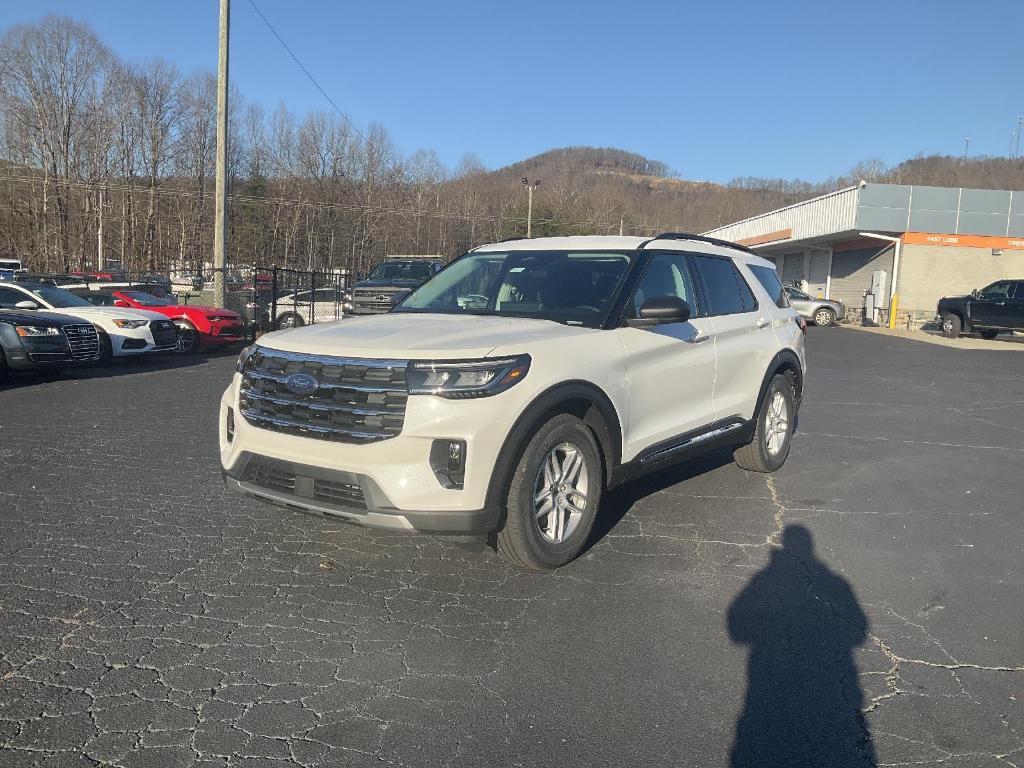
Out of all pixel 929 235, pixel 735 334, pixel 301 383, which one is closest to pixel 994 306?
pixel 929 235

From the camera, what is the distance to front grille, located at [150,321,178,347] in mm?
13664

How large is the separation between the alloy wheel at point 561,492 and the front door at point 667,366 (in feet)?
1.44

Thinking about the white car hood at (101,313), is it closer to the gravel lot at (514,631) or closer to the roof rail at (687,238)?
the gravel lot at (514,631)

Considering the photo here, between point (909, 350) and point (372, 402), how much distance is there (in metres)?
21.0

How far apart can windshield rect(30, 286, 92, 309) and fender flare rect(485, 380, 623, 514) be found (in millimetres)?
11792

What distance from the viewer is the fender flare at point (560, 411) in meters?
3.86

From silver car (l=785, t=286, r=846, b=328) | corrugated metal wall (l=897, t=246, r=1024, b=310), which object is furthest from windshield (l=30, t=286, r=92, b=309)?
corrugated metal wall (l=897, t=246, r=1024, b=310)

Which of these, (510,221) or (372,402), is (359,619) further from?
(510,221)

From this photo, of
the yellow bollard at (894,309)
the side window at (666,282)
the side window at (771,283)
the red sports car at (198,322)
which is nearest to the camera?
the side window at (666,282)

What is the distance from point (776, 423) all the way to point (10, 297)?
1197 centimetres

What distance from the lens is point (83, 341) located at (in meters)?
11.5

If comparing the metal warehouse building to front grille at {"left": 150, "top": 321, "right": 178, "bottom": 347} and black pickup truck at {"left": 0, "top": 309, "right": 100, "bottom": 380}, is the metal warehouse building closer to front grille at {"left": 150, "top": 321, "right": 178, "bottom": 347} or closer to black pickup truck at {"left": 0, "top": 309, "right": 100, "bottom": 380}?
front grille at {"left": 150, "top": 321, "right": 178, "bottom": 347}

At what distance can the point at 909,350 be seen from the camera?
2148cm

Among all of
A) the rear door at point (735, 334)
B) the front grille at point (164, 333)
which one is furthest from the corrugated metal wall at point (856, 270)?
the rear door at point (735, 334)
